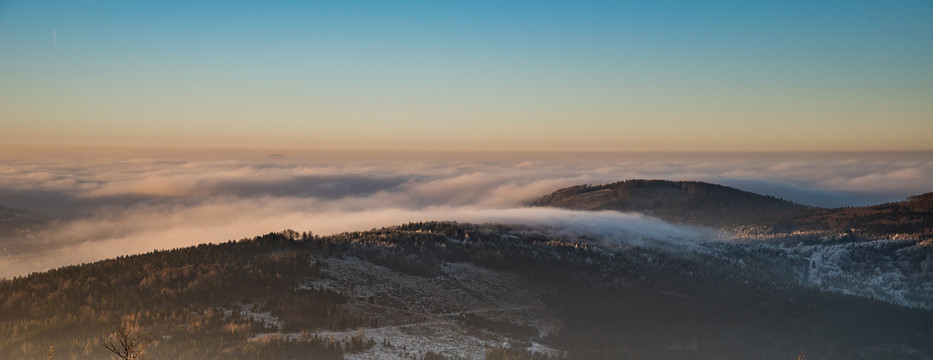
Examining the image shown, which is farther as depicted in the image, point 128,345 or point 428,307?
point 428,307

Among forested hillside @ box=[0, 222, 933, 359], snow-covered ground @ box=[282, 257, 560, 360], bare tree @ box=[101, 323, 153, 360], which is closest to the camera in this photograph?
bare tree @ box=[101, 323, 153, 360]

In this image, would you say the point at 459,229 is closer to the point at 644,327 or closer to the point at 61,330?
the point at 644,327

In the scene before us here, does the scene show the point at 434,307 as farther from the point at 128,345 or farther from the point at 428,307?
the point at 128,345

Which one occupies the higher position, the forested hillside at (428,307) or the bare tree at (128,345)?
the bare tree at (128,345)

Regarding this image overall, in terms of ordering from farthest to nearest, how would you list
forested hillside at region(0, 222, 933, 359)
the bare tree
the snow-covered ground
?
the snow-covered ground → forested hillside at region(0, 222, 933, 359) → the bare tree

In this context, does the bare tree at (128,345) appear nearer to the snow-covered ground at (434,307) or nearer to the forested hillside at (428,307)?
the forested hillside at (428,307)

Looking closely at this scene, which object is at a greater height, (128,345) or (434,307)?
(128,345)

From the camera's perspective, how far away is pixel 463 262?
82.0 m

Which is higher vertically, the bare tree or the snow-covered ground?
the bare tree

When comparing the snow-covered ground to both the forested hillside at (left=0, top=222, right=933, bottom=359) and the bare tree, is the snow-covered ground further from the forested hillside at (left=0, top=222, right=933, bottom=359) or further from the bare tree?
the bare tree

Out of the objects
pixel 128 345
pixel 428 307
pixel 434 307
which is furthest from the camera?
pixel 434 307

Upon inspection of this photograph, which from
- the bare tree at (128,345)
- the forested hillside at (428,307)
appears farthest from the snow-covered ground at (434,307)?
the bare tree at (128,345)

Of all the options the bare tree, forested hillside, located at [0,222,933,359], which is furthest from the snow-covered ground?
the bare tree

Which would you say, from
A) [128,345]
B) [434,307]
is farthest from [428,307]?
[128,345]
